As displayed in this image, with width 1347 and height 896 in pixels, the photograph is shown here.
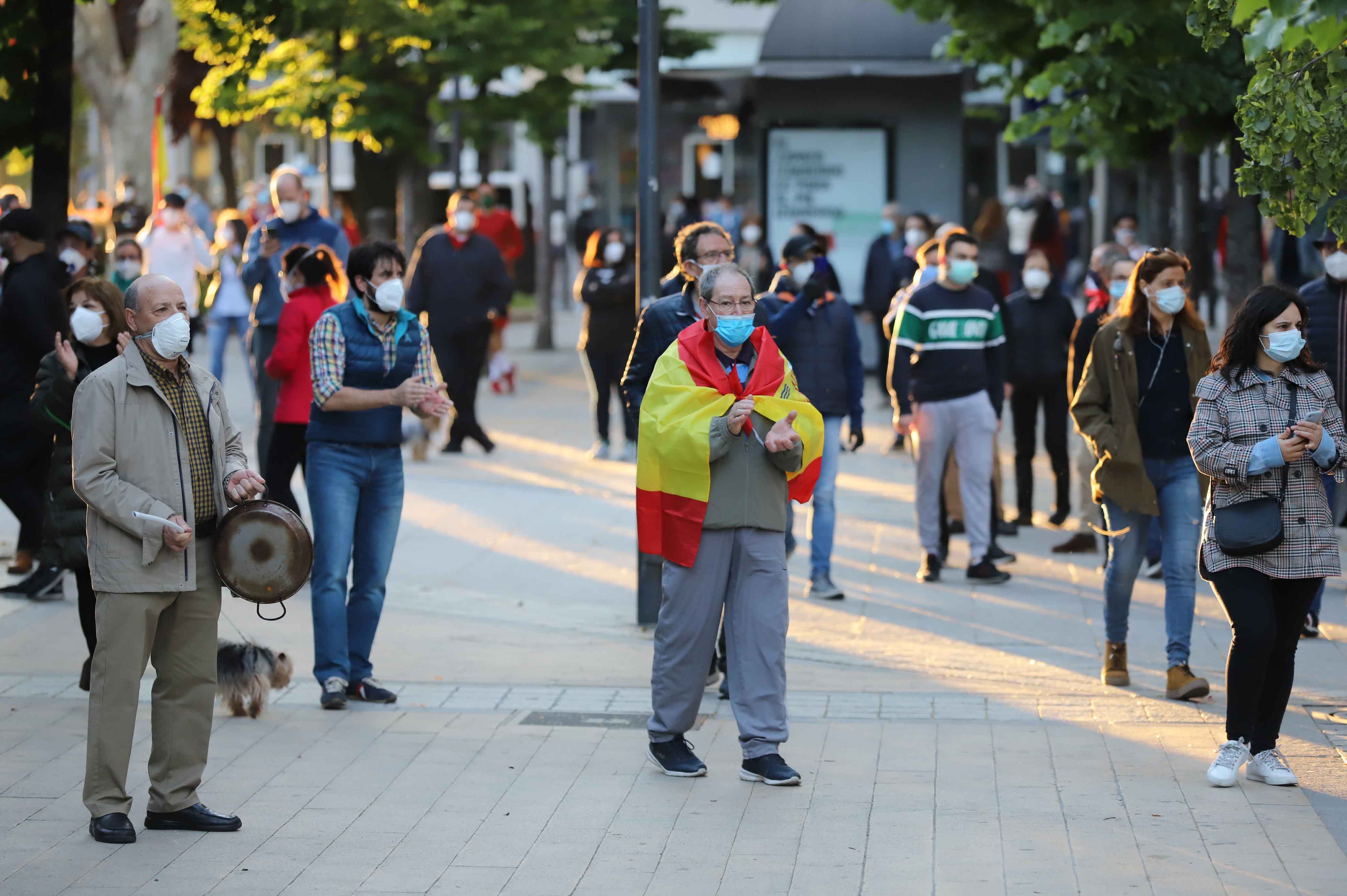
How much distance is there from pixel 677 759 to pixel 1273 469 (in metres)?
2.35

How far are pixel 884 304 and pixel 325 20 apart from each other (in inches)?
226

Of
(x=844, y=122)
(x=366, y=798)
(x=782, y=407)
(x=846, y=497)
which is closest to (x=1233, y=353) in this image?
A: (x=782, y=407)

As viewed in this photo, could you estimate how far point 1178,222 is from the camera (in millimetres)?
19047

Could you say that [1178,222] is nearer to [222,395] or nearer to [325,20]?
[325,20]

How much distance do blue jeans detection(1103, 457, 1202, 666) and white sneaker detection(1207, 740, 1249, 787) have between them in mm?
1289

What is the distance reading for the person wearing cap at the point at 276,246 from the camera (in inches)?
456

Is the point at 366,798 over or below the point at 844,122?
below

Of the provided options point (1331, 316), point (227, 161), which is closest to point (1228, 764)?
point (1331, 316)

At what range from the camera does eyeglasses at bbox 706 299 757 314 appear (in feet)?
21.6

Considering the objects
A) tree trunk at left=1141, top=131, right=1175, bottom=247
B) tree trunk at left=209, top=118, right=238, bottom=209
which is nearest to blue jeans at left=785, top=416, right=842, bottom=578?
tree trunk at left=1141, top=131, right=1175, bottom=247

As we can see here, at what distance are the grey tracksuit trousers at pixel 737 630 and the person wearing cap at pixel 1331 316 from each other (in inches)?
161

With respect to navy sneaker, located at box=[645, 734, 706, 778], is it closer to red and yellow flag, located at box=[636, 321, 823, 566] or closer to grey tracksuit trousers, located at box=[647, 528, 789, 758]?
grey tracksuit trousers, located at box=[647, 528, 789, 758]

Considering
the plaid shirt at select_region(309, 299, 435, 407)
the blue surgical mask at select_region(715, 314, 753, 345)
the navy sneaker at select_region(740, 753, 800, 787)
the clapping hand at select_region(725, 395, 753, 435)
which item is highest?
the blue surgical mask at select_region(715, 314, 753, 345)

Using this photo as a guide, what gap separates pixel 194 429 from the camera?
6.05 metres
